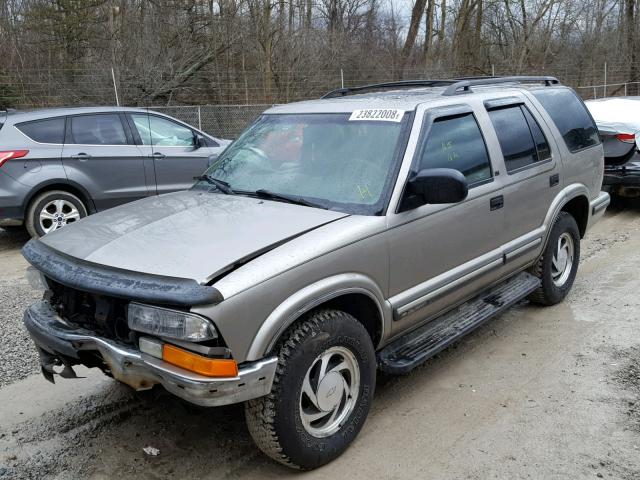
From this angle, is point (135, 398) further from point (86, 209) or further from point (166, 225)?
point (86, 209)

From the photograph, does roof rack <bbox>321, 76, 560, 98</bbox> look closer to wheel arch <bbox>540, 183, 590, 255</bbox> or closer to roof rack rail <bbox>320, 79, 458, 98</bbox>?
roof rack rail <bbox>320, 79, 458, 98</bbox>

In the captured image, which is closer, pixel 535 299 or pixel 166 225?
pixel 166 225

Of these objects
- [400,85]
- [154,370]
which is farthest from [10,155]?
[154,370]

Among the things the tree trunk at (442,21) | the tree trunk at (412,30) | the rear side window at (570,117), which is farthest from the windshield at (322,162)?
the tree trunk at (442,21)

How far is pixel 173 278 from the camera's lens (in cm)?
273

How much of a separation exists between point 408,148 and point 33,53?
1607cm

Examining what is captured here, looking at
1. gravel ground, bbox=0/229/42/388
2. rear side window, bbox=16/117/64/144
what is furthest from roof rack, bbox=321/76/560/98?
rear side window, bbox=16/117/64/144

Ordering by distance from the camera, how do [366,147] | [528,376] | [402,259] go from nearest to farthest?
[402,259] → [366,147] → [528,376]

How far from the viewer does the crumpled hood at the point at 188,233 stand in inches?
113

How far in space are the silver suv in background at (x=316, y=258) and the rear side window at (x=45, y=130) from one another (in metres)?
4.14

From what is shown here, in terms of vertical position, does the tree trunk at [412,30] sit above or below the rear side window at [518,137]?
above

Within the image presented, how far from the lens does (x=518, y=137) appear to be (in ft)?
15.2

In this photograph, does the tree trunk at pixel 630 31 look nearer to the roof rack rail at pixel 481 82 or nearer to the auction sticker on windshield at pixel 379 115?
the roof rack rail at pixel 481 82

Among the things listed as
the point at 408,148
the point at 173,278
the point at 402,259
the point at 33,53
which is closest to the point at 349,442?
the point at 402,259
